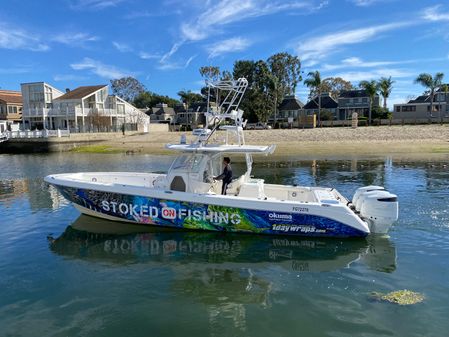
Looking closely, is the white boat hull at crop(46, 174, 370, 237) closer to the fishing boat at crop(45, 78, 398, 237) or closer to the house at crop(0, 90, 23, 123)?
the fishing boat at crop(45, 78, 398, 237)

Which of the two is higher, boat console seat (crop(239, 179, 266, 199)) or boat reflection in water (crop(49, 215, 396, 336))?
boat console seat (crop(239, 179, 266, 199))

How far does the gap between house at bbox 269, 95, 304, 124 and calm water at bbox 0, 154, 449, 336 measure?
2716 inches

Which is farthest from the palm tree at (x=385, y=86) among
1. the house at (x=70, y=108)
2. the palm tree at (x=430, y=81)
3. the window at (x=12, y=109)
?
the window at (x=12, y=109)

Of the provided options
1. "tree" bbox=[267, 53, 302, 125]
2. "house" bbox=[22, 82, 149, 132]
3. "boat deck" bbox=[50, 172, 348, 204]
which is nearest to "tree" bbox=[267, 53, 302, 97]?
"tree" bbox=[267, 53, 302, 125]

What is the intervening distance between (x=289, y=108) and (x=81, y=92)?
41.4 meters

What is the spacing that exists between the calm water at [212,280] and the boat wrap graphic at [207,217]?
0.34 meters

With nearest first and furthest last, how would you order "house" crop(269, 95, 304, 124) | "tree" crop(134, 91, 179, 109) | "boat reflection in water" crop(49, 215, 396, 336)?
"boat reflection in water" crop(49, 215, 396, 336) → "house" crop(269, 95, 304, 124) → "tree" crop(134, 91, 179, 109)

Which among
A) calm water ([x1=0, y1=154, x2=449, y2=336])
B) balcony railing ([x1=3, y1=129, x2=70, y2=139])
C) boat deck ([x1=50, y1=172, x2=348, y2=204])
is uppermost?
balcony railing ([x1=3, y1=129, x2=70, y2=139])

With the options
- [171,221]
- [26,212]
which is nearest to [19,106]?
[26,212]

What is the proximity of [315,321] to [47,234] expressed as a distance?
875cm

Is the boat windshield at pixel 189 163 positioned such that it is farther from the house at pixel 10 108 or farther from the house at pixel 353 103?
the house at pixel 10 108

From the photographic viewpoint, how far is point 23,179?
25.0 meters

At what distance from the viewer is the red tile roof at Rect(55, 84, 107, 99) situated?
6894 centimetres

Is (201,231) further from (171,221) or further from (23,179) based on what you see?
→ (23,179)
